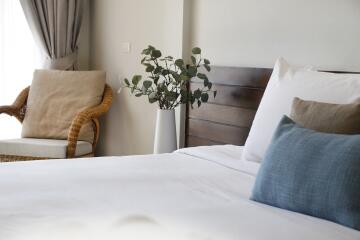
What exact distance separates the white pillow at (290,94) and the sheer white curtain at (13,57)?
8.53 ft

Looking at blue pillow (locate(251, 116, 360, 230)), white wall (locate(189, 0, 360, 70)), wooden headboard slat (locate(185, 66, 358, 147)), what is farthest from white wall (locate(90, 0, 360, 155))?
blue pillow (locate(251, 116, 360, 230))

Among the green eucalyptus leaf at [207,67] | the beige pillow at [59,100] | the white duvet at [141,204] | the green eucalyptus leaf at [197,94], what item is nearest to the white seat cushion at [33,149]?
the beige pillow at [59,100]

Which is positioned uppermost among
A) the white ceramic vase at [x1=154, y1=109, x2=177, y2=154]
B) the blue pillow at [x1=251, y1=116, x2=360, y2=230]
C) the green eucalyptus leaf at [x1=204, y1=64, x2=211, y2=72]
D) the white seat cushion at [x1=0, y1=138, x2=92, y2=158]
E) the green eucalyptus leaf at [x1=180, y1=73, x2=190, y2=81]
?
the green eucalyptus leaf at [x1=204, y1=64, x2=211, y2=72]

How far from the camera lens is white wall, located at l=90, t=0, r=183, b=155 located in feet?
11.8

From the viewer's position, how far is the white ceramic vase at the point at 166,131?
125 inches

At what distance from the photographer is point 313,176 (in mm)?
1397

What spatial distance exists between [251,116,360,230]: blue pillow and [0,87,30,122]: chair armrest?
2.74 m

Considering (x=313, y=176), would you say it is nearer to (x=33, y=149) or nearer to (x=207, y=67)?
(x=207, y=67)

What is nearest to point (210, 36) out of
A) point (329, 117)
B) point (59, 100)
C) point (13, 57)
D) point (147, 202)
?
point (59, 100)

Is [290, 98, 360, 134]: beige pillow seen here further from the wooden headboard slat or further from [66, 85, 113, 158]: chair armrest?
[66, 85, 113, 158]: chair armrest

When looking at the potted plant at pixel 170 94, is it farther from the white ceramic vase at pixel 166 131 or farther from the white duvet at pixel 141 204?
the white duvet at pixel 141 204

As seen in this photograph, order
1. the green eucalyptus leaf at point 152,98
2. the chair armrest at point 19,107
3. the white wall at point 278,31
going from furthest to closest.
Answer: the chair armrest at point 19,107 → the green eucalyptus leaf at point 152,98 → the white wall at point 278,31

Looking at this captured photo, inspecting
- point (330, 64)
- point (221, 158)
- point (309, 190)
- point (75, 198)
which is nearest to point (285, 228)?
point (309, 190)

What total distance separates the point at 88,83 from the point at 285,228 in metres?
2.94
